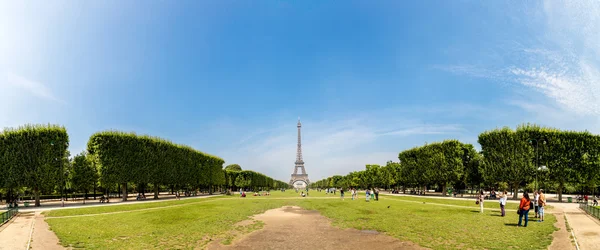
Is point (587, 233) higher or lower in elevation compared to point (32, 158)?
lower

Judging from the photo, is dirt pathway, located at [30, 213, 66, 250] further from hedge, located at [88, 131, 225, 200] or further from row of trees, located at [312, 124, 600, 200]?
→ row of trees, located at [312, 124, 600, 200]

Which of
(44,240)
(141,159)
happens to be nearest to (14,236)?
(44,240)

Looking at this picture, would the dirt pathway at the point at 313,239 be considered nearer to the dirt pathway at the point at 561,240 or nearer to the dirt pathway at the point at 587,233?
the dirt pathway at the point at 561,240

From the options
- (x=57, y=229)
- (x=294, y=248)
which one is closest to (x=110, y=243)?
(x=57, y=229)

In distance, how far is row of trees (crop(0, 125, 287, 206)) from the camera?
47375 millimetres

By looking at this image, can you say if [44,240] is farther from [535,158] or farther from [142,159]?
[535,158]

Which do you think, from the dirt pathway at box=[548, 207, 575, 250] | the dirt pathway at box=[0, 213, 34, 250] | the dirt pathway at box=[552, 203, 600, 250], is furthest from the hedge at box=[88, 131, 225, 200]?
the dirt pathway at box=[552, 203, 600, 250]

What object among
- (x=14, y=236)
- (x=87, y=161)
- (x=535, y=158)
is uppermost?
(x=535, y=158)

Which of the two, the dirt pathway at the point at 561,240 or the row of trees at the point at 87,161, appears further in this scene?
the row of trees at the point at 87,161

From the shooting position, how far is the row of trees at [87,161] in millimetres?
47375

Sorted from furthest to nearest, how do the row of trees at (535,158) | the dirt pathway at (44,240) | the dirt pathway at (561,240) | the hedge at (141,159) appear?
the hedge at (141,159) < the row of trees at (535,158) < the dirt pathway at (44,240) < the dirt pathway at (561,240)

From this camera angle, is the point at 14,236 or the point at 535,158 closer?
the point at 14,236

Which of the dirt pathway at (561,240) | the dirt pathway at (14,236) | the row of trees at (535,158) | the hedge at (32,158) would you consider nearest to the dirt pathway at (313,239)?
the dirt pathway at (561,240)

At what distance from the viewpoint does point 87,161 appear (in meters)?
55.4
